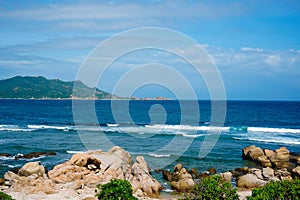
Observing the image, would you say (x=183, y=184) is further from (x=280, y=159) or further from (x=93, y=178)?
(x=280, y=159)

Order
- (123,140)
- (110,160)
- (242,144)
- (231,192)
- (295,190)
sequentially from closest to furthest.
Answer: (295,190)
(231,192)
(110,160)
(242,144)
(123,140)

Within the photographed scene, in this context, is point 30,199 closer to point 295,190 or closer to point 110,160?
point 110,160

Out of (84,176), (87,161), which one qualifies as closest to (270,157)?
(87,161)

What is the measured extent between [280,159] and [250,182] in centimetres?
898

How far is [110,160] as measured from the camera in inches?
872

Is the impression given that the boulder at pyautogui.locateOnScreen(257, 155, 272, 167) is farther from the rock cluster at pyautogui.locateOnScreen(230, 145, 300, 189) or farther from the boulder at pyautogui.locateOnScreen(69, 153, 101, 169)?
the boulder at pyautogui.locateOnScreen(69, 153, 101, 169)

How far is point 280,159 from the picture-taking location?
29422 mm

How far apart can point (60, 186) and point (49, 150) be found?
1532cm

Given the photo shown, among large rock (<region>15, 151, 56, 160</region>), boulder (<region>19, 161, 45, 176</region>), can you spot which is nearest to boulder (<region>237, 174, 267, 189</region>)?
Answer: boulder (<region>19, 161, 45, 176</region>)

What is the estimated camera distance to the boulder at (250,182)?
21609mm

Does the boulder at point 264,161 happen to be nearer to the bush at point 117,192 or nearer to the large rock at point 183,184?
the large rock at point 183,184

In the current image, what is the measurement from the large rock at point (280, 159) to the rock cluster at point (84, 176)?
12266 mm

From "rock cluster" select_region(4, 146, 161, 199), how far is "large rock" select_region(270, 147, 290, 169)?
12.3m

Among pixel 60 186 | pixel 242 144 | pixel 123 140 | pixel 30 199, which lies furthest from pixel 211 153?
pixel 30 199
